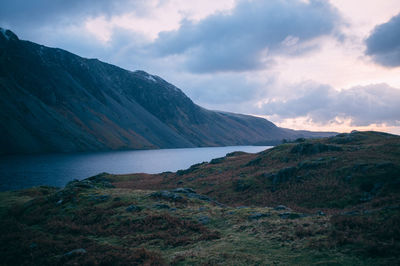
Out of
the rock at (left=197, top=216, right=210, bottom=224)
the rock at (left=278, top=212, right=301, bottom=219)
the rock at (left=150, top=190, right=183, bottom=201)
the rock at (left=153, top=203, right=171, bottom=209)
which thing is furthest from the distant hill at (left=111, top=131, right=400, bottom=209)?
the rock at (left=197, top=216, right=210, bottom=224)

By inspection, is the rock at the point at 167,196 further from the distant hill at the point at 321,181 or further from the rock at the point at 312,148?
the rock at the point at 312,148

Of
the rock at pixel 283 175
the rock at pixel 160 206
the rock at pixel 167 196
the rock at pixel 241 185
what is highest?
the rock at pixel 283 175

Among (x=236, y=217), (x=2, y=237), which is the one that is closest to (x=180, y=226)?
(x=236, y=217)

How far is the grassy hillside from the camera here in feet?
44.0

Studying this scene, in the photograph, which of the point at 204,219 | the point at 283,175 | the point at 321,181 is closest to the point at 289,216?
the point at 204,219

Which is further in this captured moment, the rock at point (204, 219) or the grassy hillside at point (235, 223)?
the rock at point (204, 219)

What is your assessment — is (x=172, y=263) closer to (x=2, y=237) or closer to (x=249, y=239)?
(x=249, y=239)

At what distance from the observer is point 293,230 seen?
16688 mm

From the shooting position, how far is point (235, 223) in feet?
66.9

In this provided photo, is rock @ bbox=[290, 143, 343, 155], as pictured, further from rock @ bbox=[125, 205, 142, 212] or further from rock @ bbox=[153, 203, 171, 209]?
rock @ bbox=[125, 205, 142, 212]

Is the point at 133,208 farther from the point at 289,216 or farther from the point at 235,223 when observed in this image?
the point at 289,216

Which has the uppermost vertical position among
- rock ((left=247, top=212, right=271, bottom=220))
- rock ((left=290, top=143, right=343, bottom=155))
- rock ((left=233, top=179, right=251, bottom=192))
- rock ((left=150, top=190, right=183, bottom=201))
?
rock ((left=290, top=143, right=343, bottom=155))

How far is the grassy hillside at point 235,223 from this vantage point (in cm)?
1341

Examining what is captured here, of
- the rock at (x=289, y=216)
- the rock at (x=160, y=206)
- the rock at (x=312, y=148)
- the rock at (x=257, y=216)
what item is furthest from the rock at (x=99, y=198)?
the rock at (x=312, y=148)
